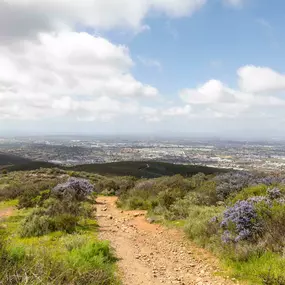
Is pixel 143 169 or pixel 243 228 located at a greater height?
pixel 243 228

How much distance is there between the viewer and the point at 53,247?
→ 26.3ft

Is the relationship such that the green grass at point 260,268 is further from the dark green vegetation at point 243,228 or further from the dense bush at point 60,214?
the dense bush at point 60,214

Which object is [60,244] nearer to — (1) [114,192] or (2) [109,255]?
(2) [109,255]

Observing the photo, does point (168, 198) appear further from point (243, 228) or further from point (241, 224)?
point (243, 228)

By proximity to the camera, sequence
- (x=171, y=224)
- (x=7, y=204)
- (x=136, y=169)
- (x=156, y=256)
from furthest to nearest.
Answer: (x=136, y=169), (x=7, y=204), (x=171, y=224), (x=156, y=256)

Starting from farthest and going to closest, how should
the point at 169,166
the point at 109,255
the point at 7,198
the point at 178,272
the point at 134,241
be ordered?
the point at 169,166 < the point at 7,198 < the point at 134,241 < the point at 109,255 < the point at 178,272

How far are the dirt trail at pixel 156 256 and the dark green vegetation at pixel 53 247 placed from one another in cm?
55

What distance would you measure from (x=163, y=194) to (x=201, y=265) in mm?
7414

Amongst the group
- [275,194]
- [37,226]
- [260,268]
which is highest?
[275,194]

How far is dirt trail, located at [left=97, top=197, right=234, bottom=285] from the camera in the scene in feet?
21.7

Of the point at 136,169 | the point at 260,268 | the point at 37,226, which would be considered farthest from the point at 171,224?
the point at 136,169

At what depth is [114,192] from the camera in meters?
23.9

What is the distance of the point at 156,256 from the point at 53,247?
291 cm

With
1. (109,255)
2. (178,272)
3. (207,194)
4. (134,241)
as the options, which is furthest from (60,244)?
(207,194)
